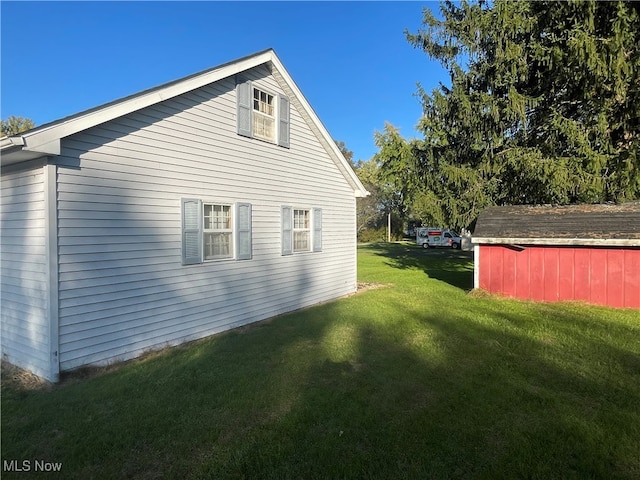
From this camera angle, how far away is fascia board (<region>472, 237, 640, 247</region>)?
9.16 meters

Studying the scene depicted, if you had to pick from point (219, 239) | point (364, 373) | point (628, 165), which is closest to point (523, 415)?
point (364, 373)

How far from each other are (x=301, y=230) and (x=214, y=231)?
2987mm

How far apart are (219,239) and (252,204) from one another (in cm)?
119

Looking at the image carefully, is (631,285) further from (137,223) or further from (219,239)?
(137,223)

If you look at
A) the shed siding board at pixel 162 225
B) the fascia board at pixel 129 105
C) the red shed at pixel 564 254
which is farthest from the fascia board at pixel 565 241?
the fascia board at pixel 129 105

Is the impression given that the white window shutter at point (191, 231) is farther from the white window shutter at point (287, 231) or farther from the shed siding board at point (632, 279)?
the shed siding board at point (632, 279)

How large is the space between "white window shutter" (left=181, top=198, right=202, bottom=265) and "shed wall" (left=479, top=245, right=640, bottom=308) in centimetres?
788

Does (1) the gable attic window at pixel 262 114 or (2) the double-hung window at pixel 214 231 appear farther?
(1) the gable attic window at pixel 262 114

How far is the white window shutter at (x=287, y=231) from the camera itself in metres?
9.49

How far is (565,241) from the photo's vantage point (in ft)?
32.3

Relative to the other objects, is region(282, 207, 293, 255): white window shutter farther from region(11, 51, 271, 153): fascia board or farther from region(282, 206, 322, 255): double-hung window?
region(11, 51, 271, 153): fascia board

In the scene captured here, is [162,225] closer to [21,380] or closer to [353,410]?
[21,380]

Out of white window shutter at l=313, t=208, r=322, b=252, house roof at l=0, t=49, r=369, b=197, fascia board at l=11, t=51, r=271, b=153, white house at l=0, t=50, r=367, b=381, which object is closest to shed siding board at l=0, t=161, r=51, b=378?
white house at l=0, t=50, r=367, b=381

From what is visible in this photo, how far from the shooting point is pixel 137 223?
634 centimetres
